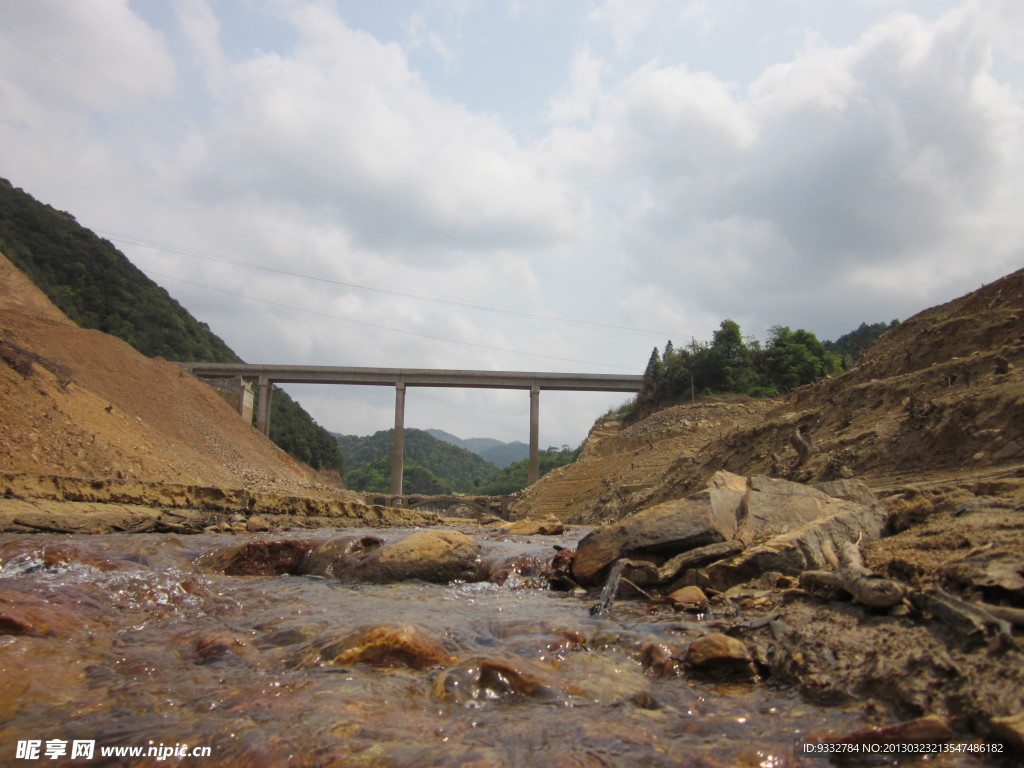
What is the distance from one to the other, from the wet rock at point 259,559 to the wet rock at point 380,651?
5.75m

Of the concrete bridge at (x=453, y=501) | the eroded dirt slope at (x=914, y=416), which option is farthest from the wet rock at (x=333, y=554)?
the concrete bridge at (x=453, y=501)

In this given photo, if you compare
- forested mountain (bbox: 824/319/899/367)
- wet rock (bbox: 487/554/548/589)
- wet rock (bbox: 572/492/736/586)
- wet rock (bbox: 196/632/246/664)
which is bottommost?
wet rock (bbox: 487/554/548/589)

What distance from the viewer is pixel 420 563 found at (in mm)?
10039

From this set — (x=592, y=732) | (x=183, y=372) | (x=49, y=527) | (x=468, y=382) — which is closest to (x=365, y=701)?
(x=592, y=732)

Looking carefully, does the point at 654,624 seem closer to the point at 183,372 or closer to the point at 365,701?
the point at 365,701

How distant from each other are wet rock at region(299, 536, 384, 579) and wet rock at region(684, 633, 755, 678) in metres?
7.10

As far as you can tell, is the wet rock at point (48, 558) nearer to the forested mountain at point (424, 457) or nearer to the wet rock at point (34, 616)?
the wet rock at point (34, 616)

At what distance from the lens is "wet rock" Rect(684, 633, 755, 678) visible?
4504 mm

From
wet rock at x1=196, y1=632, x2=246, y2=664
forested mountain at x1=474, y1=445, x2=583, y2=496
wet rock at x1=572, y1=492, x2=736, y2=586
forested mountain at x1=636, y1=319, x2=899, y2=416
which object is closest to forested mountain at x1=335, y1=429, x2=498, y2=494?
forested mountain at x1=474, y1=445, x2=583, y2=496

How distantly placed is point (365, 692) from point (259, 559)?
720 cm

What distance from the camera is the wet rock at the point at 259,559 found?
409 inches

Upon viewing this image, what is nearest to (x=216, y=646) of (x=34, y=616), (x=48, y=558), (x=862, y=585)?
(x=34, y=616)

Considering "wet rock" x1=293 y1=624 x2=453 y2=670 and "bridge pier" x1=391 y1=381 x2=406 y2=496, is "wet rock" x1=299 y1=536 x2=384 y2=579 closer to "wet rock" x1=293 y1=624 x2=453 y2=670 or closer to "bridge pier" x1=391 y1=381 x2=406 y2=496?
"wet rock" x1=293 y1=624 x2=453 y2=670

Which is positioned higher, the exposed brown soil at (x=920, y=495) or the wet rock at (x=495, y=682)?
the exposed brown soil at (x=920, y=495)
